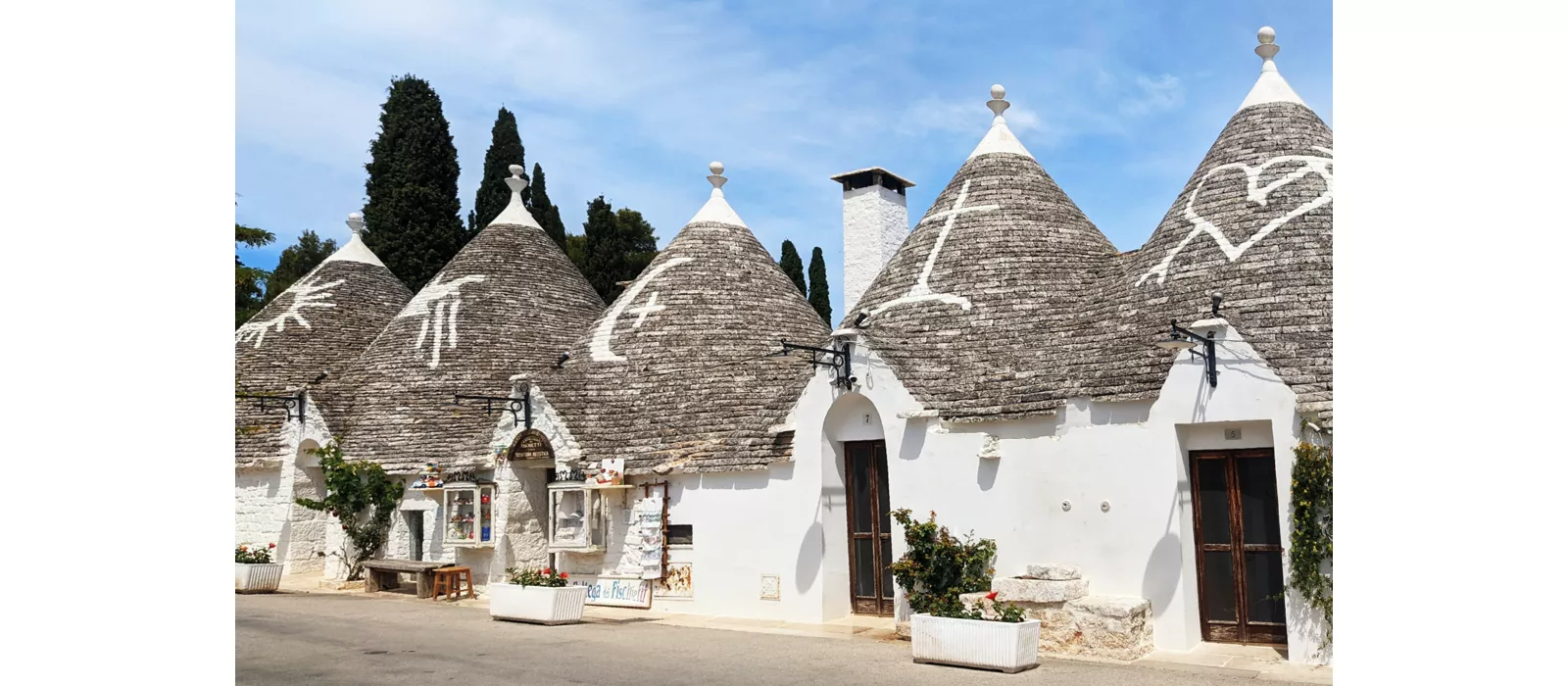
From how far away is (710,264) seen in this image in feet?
63.3

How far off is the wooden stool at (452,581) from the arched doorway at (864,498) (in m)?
6.43

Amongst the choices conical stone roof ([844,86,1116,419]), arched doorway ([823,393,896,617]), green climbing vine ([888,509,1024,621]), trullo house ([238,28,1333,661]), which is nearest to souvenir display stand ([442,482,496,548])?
trullo house ([238,28,1333,661])

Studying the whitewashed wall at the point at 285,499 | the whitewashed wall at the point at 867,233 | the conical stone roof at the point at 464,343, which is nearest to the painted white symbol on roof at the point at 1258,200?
the whitewashed wall at the point at 867,233

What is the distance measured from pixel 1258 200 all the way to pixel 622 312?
10508 millimetres

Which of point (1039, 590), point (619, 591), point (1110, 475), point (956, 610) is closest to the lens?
point (956, 610)

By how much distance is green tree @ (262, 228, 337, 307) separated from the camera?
133ft

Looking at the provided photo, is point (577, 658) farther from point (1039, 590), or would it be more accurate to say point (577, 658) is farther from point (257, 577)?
point (257, 577)

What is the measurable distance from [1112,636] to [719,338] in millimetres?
8883

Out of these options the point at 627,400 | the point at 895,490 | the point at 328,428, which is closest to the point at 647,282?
the point at 627,400

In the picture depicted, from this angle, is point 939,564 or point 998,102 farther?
point 998,102

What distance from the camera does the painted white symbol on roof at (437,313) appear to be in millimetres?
21281

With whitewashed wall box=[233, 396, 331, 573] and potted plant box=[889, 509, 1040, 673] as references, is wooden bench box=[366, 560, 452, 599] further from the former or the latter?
potted plant box=[889, 509, 1040, 673]

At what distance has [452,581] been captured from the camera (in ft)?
57.5

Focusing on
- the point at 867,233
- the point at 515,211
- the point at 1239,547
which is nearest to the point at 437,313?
the point at 515,211
